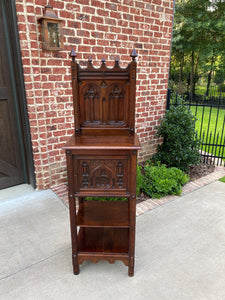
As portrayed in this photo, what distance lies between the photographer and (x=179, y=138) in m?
3.63

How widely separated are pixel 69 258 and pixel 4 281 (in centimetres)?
55

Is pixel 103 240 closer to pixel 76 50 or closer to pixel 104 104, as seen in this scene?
pixel 104 104

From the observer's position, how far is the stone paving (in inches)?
114

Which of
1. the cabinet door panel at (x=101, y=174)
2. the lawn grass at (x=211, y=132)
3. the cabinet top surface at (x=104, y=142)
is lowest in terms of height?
the lawn grass at (x=211, y=132)

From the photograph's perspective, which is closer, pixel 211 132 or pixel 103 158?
pixel 103 158

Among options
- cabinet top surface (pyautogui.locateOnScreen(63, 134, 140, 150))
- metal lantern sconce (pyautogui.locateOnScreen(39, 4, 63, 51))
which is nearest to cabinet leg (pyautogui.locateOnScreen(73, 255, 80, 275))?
cabinet top surface (pyautogui.locateOnScreen(63, 134, 140, 150))

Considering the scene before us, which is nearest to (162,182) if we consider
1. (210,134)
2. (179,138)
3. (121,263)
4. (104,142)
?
(179,138)

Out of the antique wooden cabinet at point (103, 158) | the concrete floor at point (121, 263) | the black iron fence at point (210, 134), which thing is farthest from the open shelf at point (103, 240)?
the black iron fence at point (210, 134)

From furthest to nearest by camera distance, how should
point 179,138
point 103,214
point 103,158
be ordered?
point 179,138 → point 103,214 → point 103,158

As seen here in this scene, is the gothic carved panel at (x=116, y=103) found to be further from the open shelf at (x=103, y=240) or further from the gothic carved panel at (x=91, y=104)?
the open shelf at (x=103, y=240)

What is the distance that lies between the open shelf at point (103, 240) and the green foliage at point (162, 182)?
1.13 metres

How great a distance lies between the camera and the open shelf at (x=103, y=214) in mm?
1827

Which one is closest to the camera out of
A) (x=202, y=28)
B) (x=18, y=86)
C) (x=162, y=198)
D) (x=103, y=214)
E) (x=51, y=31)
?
(x=103, y=214)

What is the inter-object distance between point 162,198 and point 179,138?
109 centimetres
